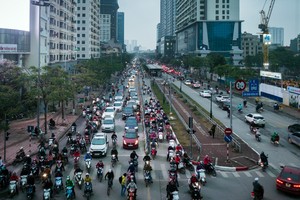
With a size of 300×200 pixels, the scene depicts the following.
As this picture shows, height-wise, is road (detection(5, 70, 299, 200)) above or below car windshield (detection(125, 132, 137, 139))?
below

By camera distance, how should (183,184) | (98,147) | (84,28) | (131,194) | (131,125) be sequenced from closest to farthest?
(131,194) → (183,184) → (98,147) → (131,125) → (84,28)

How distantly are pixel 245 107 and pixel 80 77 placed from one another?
1020 inches

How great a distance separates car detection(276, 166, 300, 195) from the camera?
18.7 meters

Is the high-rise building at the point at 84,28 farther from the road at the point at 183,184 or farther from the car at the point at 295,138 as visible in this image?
the road at the point at 183,184

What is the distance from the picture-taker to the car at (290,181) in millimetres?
18672

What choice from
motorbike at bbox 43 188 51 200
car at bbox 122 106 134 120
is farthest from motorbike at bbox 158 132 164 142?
motorbike at bbox 43 188 51 200

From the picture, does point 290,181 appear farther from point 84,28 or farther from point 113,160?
point 84,28

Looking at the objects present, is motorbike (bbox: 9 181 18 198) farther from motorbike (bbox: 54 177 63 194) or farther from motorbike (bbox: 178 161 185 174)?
motorbike (bbox: 178 161 185 174)

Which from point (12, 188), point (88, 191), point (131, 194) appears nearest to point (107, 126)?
point (12, 188)

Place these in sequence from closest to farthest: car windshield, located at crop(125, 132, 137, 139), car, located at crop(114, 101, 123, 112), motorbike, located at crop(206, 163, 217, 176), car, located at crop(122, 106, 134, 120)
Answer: motorbike, located at crop(206, 163, 217, 176) → car windshield, located at crop(125, 132, 137, 139) → car, located at crop(122, 106, 134, 120) → car, located at crop(114, 101, 123, 112)

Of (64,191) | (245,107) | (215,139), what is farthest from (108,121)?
(245,107)

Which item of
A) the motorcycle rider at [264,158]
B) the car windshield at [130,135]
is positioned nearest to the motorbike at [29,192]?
the car windshield at [130,135]

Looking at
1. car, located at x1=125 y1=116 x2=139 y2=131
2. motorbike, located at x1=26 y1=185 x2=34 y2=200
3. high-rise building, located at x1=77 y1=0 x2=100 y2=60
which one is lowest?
motorbike, located at x1=26 y1=185 x2=34 y2=200

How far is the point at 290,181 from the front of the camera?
744 inches
